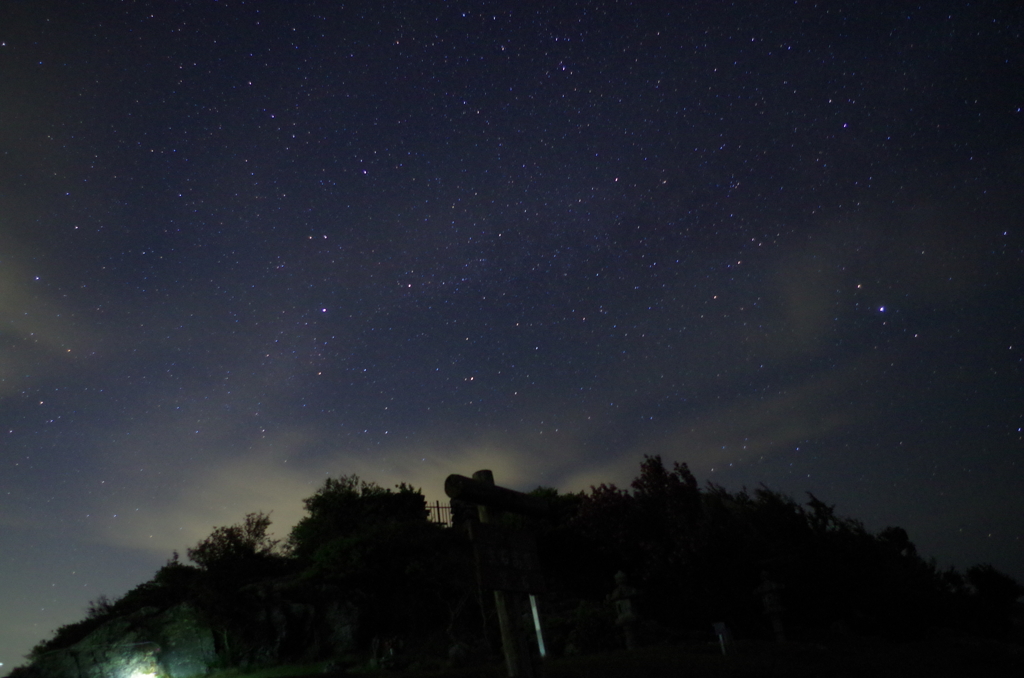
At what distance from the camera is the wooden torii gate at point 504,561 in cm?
786

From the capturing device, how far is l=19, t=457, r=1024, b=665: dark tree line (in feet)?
73.7

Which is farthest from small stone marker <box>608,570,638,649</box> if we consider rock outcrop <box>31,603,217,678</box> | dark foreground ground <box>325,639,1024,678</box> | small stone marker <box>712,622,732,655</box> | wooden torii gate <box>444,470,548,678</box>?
rock outcrop <box>31,603,217,678</box>

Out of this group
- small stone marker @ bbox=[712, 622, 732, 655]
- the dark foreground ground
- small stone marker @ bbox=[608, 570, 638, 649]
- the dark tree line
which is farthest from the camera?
the dark tree line

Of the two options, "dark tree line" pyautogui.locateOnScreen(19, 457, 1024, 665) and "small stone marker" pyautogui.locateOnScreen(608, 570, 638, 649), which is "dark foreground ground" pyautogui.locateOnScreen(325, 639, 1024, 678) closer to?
"small stone marker" pyautogui.locateOnScreen(608, 570, 638, 649)

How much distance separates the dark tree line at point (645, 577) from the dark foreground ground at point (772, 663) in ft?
10.3

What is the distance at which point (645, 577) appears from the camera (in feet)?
79.5

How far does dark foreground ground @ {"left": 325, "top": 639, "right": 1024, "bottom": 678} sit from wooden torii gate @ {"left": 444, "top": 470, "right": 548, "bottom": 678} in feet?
22.7

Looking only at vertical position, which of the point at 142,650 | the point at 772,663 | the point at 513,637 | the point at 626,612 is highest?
the point at 142,650

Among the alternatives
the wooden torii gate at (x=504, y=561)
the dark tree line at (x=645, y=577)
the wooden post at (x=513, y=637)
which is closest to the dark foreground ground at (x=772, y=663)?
the dark tree line at (x=645, y=577)

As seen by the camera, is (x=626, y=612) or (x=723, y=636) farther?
(x=626, y=612)

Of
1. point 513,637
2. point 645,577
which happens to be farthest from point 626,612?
point 513,637

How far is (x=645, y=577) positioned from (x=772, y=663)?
30.5ft

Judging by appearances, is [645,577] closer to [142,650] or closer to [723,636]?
[723,636]

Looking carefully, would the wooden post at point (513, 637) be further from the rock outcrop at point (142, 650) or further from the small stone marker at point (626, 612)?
the rock outcrop at point (142, 650)
